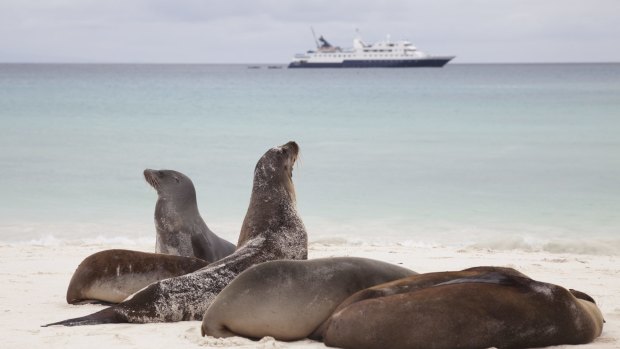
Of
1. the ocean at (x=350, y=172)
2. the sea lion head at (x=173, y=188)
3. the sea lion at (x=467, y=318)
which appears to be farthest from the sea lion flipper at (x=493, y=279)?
the ocean at (x=350, y=172)

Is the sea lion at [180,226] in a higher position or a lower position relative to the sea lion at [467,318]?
higher

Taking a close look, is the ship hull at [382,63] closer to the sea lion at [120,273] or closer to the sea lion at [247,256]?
the sea lion at [247,256]

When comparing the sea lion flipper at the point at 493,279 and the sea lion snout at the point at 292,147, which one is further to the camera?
→ the sea lion snout at the point at 292,147

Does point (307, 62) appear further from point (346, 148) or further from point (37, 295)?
point (37, 295)

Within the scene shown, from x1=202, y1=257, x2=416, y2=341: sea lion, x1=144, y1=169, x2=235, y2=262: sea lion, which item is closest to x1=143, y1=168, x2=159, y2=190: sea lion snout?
x1=144, y1=169, x2=235, y2=262: sea lion

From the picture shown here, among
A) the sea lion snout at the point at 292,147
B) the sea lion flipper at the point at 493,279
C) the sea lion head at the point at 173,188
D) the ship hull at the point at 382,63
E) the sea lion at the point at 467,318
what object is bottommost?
the sea lion at the point at 467,318

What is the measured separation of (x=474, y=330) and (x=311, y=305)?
0.86 meters

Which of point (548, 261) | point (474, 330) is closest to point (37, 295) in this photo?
point (474, 330)

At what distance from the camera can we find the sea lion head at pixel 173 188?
682 centimetres

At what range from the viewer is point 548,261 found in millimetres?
7914

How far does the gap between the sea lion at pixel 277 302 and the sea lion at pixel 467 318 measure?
196 mm

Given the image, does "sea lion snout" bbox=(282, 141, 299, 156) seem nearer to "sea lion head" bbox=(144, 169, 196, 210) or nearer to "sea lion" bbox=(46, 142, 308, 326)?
"sea lion" bbox=(46, 142, 308, 326)

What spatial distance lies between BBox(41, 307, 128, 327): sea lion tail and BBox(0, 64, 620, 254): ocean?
4.91 meters

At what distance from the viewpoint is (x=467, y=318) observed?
411cm
